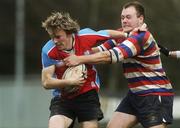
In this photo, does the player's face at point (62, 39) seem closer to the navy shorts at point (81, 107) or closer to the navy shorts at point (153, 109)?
the navy shorts at point (81, 107)

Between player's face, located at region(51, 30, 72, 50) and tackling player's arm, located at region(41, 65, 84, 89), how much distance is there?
248mm

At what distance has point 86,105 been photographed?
9.11 m

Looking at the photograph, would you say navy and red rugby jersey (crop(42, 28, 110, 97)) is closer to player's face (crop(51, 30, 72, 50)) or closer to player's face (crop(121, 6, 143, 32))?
player's face (crop(51, 30, 72, 50))

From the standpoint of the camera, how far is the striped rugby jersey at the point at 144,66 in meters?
8.95

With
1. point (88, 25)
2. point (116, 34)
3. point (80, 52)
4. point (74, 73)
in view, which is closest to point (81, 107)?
point (74, 73)

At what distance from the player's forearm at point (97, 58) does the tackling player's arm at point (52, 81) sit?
0.75 ft

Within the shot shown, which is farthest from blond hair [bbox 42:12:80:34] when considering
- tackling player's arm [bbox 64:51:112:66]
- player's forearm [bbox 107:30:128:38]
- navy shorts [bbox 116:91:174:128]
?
navy shorts [bbox 116:91:174:128]

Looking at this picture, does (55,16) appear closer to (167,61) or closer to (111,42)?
(111,42)

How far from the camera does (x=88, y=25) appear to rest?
4375cm

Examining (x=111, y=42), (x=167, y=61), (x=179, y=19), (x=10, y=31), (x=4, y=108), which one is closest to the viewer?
(x=111, y=42)

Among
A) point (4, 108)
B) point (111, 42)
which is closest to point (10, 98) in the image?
point (4, 108)

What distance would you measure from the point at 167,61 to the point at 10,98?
14.6 metres

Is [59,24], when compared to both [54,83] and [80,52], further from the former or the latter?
[54,83]

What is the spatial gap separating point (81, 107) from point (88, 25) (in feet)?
114
